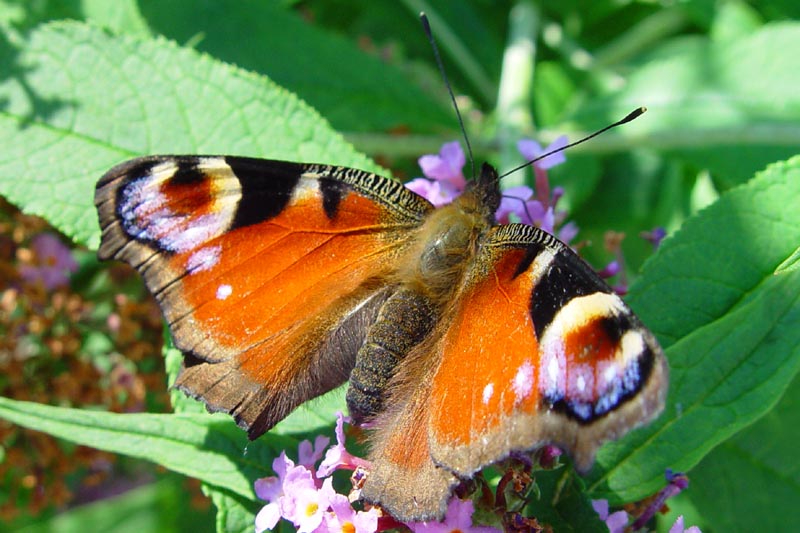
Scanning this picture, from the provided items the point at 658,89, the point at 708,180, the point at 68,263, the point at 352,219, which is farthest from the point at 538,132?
the point at 68,263

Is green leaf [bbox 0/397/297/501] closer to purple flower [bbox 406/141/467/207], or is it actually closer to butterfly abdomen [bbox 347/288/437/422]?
butterfly abdomen [bbox 347/288/437/422]

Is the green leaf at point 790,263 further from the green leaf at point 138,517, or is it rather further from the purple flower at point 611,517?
the green leaf at point 138,517

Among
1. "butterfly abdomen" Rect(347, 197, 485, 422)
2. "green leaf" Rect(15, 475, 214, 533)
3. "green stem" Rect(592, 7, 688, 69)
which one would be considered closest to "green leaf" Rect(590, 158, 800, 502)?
"butterfly abdomen" Rect(347, 197, 485, 422)

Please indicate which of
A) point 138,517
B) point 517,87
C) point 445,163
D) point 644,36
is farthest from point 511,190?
point 138,517

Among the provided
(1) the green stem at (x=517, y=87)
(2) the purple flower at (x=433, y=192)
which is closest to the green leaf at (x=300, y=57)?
(1) the green stem at (x=517, y=87)

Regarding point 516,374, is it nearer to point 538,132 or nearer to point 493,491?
point 493,491
